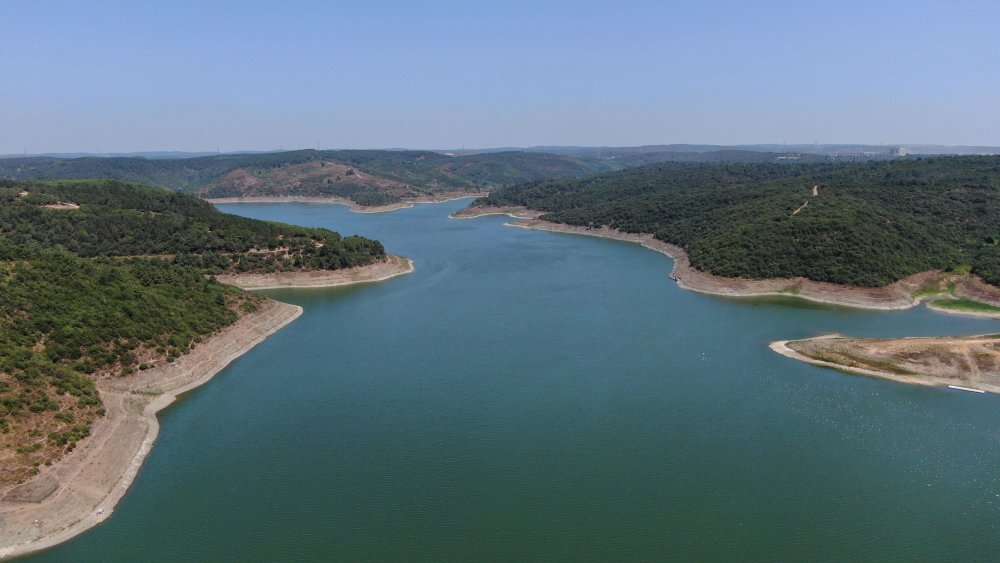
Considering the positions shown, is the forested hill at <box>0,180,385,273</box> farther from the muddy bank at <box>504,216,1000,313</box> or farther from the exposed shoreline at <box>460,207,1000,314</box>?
the muddy bank at <box>504,216,1000,313</box>

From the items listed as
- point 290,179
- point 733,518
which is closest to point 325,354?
point 733,518

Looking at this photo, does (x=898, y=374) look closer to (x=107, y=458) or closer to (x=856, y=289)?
(x=856, y=289)

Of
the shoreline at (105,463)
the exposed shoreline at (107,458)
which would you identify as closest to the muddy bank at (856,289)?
Result: the exposed shoreline at (107,458)

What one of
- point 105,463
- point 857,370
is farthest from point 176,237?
point 857,370

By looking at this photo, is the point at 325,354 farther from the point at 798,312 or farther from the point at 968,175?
the point at 968,175

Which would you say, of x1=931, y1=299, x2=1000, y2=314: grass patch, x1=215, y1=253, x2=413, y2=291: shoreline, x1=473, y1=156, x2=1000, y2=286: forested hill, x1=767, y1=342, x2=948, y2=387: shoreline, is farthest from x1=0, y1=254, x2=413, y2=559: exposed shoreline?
x1=931, y1=299, x2=1000, y2=314: grass patch

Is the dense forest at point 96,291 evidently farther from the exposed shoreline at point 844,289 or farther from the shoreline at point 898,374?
the shoreline at point 898,374

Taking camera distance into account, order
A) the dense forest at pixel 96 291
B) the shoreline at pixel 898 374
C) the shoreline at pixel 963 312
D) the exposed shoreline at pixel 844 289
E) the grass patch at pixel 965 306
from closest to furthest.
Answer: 1. the dense forest at pixel 96 291
2. the shoreline at pixel 898 374
3. the shoreline at pixel 963 312
4. the grass patch at pixel 965 306
5. the exposed shoreline at pixel 844 289
